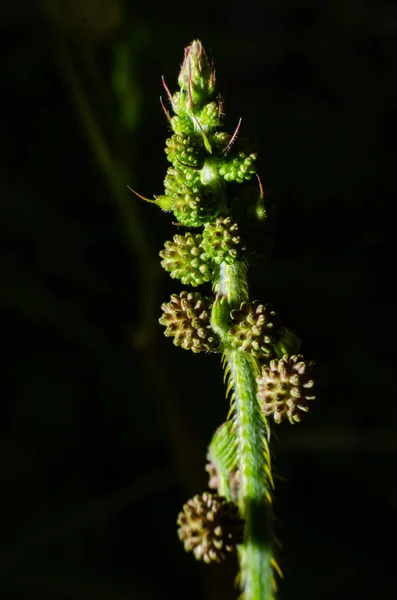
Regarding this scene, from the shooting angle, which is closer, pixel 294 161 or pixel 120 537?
pixel 120 537

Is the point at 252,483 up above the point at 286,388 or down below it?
below

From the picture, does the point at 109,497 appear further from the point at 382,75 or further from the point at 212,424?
the point at 382,75

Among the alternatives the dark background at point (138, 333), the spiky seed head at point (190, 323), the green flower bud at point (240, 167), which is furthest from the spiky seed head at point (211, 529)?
the dark background at point (138, 333)

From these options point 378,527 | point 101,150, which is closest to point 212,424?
point 378,527

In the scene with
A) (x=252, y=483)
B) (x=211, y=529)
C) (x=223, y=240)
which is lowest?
(x=211, y=529)

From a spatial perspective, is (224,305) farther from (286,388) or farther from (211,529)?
(211,529)

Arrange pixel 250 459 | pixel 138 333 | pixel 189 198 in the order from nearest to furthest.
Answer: pixel 189 198 < pixel 250 459 < pixel 138 333

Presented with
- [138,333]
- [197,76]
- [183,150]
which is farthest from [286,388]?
[138,333]
